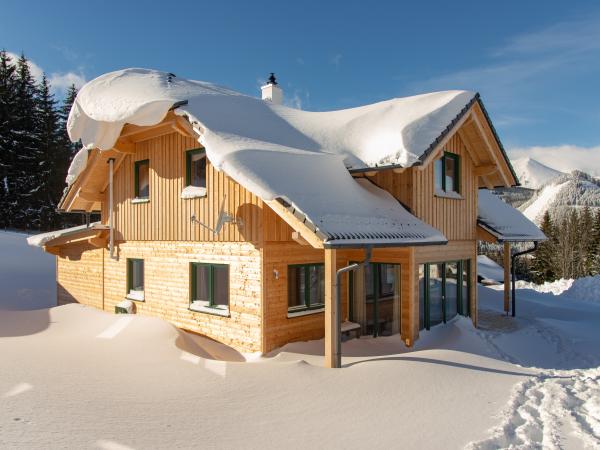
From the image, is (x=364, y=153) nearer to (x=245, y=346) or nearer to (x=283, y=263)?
(x=283, y=263)

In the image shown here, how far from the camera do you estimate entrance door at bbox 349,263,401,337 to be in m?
10.5

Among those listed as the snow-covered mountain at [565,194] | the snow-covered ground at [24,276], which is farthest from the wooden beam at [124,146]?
the snow-covered mountain at [565,194]

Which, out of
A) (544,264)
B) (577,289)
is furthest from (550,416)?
(544,264)

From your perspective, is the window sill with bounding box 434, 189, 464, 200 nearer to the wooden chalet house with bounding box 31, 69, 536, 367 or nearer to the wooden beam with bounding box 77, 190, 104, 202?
the wooden chalet house with bounding box 31, 69, 536, 367

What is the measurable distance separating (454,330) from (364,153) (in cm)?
479

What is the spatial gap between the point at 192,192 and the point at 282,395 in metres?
6.16

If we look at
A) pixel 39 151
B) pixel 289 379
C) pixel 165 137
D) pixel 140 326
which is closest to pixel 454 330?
pixel 289 379

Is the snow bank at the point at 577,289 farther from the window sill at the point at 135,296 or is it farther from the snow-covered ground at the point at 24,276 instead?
the snow-covered ground at the point at 24,276

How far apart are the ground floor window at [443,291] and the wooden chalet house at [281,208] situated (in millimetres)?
49

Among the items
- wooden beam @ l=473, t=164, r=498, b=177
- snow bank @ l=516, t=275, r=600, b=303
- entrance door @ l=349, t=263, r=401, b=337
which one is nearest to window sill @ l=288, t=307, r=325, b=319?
entrance door @ l=349, t=263, r=401, b=337

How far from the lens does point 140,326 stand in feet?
31.8

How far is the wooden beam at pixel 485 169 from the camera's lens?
1269 centimetres

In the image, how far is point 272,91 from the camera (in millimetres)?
16047

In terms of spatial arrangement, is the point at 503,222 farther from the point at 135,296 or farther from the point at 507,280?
the point at 135,296
